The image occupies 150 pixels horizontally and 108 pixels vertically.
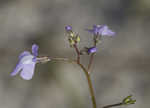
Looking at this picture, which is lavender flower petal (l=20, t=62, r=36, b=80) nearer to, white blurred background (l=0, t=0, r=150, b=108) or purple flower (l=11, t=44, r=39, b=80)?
purple flower (l=11, t=44, r=39, b=80)

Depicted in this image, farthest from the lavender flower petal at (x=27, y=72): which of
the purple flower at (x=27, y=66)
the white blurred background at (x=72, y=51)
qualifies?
the white blurred background at (x=72, y=51)

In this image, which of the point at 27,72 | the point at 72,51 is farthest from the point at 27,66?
the point at 72,51

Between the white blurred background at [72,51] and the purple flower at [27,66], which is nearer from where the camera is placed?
the purple flower at [27,66]

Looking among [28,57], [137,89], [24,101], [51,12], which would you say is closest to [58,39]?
[51,12]

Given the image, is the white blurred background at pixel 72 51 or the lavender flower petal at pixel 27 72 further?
the white blurred background at pixel 72 51

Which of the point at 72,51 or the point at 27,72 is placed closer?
the point at 27,72

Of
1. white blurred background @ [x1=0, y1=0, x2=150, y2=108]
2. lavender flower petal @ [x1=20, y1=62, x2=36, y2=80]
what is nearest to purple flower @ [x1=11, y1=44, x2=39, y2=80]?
lavender flower petal @ [x1=20, y1=62, x2=36, y2=80]

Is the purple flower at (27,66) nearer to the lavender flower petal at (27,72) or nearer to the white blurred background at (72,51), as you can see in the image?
the lavender flower petal at (27,72)

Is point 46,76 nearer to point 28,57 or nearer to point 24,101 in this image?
point 24,101

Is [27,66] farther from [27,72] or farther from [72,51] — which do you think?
[72,51]
